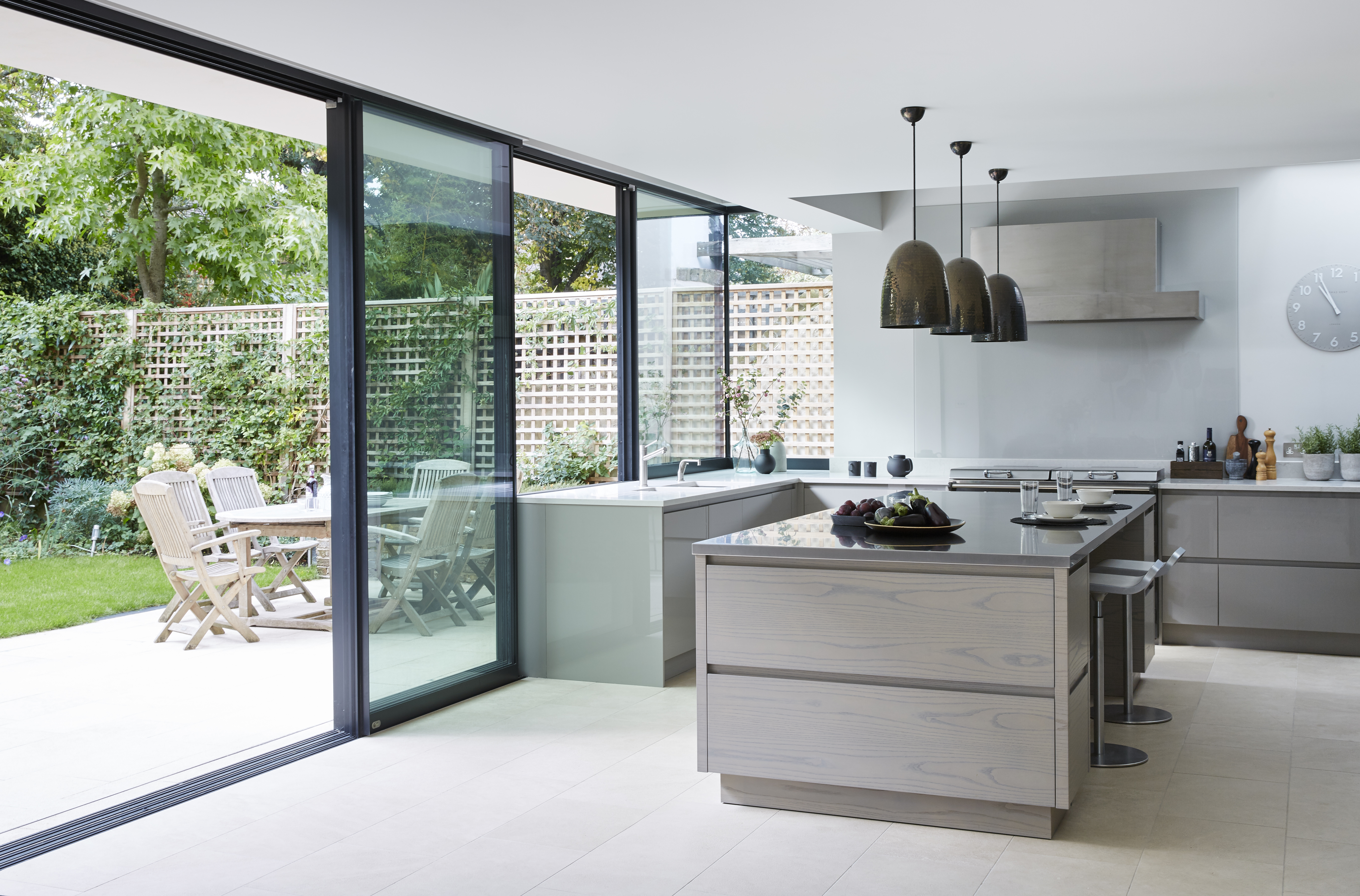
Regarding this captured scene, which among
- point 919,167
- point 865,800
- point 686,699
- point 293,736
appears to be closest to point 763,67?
point 919,167

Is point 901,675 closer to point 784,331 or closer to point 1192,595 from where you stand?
point 1192,595

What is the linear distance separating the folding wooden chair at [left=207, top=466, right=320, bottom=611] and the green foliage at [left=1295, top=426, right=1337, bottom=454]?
18.1 ft

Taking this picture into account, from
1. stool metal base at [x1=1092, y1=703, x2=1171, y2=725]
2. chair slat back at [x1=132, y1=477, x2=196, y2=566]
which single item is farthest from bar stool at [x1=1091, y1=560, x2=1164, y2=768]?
chair slat back at [x1=132, y1=477, x2=196, y2=566]

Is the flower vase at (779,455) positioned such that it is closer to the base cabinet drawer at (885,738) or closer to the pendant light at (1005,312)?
the pendant light at (1005,312)

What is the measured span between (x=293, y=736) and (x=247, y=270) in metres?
6.71

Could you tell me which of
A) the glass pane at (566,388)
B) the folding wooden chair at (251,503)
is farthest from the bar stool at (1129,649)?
the folding wooden chair at (251,503)

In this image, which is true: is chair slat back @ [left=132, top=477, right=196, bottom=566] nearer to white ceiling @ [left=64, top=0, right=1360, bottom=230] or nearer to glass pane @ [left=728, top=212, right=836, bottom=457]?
white ceiling @ [left=64, top=0, right=1360, bottom=230]

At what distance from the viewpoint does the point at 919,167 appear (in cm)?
493

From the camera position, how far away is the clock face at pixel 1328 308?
584 cm

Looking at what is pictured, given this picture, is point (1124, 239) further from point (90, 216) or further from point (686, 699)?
point (90, 216)

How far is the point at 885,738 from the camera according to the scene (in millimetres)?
3199

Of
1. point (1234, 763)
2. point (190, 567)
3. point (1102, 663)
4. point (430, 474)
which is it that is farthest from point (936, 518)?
point (190, 567)

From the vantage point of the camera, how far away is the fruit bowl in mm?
3434

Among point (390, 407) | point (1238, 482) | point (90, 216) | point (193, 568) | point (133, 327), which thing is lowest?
point (193, 568)
